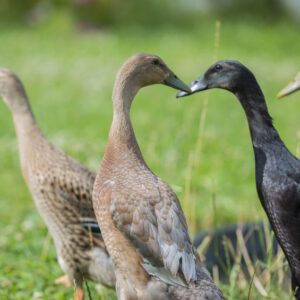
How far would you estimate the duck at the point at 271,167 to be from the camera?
2254 millimetres

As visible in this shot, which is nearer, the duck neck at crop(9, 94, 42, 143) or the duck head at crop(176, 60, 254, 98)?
the duck head at crop(176, 60, 254, 98)

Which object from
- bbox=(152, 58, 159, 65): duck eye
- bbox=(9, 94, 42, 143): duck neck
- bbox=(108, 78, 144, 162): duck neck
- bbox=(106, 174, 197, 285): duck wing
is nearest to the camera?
bbox=(106, 174, 197, 285): duck wing

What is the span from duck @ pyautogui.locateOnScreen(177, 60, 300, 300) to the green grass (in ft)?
1.63

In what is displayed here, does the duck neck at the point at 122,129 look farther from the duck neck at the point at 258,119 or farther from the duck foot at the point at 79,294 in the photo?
the duck foot at the point at 79,294

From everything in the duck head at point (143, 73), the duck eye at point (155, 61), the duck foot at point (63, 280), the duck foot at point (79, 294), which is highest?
the duck eye at point (155, 61)

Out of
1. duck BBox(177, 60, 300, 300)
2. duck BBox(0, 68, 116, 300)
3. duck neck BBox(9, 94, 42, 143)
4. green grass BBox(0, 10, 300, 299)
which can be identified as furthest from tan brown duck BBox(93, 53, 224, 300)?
duck neck BBox(9, 94, 42, 143)

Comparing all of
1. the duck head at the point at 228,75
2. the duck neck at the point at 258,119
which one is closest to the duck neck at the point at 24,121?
the duck head at the point at 228,75

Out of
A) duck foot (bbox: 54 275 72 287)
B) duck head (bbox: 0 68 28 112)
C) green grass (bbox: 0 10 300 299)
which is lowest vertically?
duck foot (bbox: 54 275 72 287)

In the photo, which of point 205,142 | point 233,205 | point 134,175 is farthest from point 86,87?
point 134,175

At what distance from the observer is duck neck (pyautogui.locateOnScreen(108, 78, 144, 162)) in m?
2.23

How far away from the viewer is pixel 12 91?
11.1ft

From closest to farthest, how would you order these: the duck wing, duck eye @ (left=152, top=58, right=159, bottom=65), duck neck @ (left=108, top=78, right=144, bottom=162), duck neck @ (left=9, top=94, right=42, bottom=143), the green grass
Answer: the duck wing
duck neck @ (left=108, top=78, right=144, bottom=162)
duck eye @ (left=152, top=58, right=159, bottom=65)
duck neck @ (left=9, top=94, right=42, bottom=143)
the green grass

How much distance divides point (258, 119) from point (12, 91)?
5.50 ft

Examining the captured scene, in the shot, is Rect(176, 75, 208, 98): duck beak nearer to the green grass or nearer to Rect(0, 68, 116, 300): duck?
the green grass
